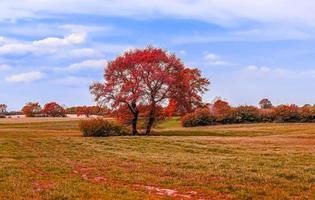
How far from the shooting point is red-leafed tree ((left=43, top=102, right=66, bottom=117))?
166 metres

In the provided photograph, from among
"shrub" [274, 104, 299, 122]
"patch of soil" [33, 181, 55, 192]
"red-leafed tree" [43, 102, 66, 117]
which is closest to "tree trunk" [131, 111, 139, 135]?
"shrub" [274, 104, 299, 122]

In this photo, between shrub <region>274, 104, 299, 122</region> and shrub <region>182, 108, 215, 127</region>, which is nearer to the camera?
shrub <region>274, 104, 299, 122</region>

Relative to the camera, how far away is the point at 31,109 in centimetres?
17412

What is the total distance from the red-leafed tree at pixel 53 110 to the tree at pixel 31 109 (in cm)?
289

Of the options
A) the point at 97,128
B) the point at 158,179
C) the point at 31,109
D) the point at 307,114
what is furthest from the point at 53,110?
the point at 158,179

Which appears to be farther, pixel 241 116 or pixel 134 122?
pixel 241 116

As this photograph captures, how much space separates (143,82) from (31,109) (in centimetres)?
10775

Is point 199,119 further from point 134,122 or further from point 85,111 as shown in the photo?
point 85,111

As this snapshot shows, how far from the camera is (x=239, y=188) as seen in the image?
20.0 metres

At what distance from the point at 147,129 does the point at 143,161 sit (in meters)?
46.0

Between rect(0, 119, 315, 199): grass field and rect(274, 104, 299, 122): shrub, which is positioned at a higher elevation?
rect(274, 104, 299, 122): shrub

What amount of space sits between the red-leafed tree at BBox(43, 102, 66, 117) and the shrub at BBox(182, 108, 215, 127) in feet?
222

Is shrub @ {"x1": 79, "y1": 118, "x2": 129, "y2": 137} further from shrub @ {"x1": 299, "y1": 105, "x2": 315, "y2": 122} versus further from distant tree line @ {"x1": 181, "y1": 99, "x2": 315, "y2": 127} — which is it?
shrub @ {"x1": 299, "y1": 105, "x2": 315, "y2": 122}

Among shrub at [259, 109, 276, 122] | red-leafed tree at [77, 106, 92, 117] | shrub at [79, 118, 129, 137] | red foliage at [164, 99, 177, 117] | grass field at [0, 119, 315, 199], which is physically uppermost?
red-leafed tree at [77, 106, 92, 117]
